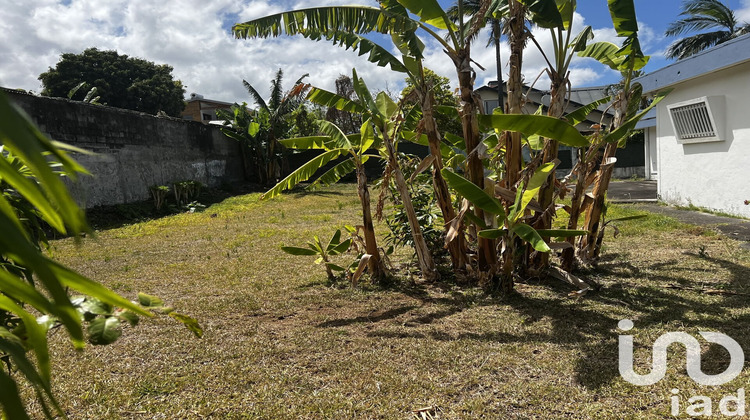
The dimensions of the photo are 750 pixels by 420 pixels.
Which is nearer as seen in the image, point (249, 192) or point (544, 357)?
point (544, 357)

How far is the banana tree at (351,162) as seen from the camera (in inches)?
179

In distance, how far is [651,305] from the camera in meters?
3.88

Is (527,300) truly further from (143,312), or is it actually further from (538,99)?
(538,99)

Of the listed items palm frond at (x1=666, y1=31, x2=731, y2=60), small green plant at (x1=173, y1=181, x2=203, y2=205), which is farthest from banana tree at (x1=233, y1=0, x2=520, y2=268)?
palm frond at (x1=666, y1=31, x2=731, y2=60)

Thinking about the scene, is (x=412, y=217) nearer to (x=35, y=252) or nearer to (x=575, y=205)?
(x=575, y=205)

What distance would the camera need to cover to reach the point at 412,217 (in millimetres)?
4559

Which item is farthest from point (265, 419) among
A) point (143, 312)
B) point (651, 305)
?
point (651, 305)

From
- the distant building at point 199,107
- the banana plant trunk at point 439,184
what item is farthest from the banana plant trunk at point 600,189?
the distant building at point 199,107

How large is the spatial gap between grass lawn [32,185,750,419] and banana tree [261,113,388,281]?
0.38 m

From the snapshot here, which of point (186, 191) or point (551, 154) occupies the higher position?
point (551, 154)

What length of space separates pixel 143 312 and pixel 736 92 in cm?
925

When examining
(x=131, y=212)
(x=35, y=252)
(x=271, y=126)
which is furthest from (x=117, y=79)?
(x=35, y=252)

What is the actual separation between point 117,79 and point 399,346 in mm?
32593

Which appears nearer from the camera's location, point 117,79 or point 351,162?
point 351,162
